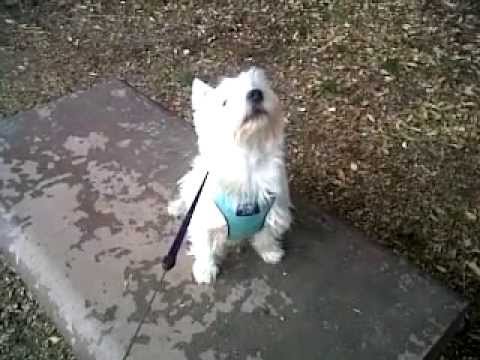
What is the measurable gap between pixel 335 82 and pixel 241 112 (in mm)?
2411

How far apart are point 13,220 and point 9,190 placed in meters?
0.21

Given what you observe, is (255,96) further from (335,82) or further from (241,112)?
(335,82)

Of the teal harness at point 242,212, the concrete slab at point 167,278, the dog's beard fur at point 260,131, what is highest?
the dog's beard fur at point 260,131

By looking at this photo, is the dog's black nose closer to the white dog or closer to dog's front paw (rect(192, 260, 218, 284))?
the white dog

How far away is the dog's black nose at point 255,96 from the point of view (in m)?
2.14

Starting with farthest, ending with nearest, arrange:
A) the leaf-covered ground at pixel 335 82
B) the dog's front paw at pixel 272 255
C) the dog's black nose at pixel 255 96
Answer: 1. the leaf-covered ground at pixel 335 82
2. the dog's front paw at pixel 272 255
3. the dog's black nose at pixel 255 96

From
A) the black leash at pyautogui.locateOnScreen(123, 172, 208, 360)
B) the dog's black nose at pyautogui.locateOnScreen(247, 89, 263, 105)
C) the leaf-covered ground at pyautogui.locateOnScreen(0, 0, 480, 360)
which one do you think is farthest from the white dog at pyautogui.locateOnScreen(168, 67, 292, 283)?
the leaf-covered ground at pyautogui.locateOnScreen(0, 0, 480, 360)

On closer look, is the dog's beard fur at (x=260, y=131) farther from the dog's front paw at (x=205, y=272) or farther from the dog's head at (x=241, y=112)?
the dog's front paw at (x=205, y=272)

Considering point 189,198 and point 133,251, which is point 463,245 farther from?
point 133,251

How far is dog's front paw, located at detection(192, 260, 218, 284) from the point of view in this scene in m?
2.59

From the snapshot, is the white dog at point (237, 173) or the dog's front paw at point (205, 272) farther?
the dog's front paw at point (205, 272)

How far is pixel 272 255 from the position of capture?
2.70 meters

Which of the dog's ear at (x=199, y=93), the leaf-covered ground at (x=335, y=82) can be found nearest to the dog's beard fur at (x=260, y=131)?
the dog's ear at (x=199, y=93)

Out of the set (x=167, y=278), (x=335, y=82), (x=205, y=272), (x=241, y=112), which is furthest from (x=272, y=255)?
(x=335, y=82)
